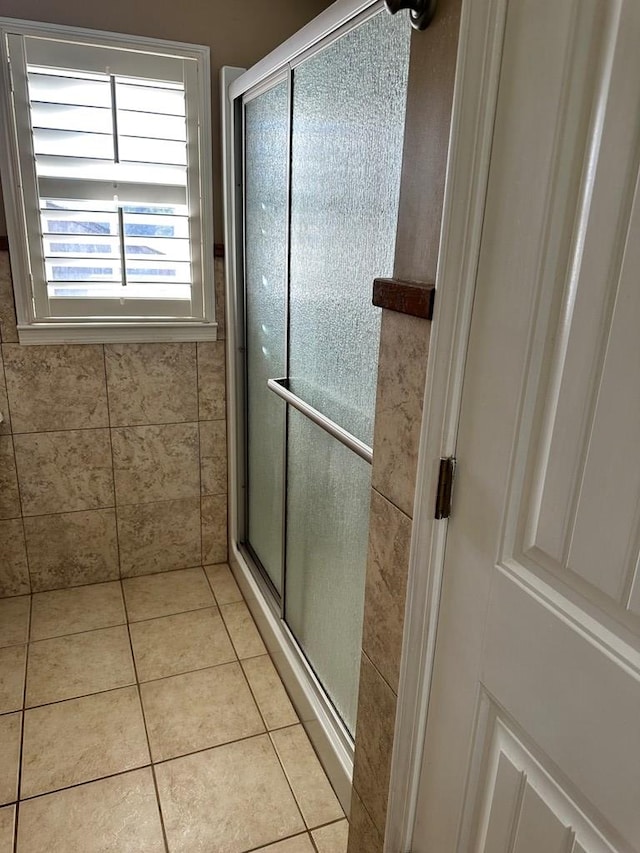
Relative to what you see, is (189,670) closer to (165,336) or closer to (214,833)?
(214,833)

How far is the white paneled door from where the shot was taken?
0.58m

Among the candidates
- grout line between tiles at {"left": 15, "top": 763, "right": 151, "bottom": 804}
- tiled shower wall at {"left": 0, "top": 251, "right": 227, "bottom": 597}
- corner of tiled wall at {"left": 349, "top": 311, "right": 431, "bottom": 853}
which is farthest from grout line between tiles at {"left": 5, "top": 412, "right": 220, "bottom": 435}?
corner of tiled wall at {"left": 349, "top": 311, "right": 431, "bottom": 853}

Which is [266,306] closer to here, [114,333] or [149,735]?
[114,333]

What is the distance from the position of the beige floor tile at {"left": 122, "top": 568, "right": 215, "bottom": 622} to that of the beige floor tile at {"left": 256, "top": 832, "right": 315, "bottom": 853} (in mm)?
977

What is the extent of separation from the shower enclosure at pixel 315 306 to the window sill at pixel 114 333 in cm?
15

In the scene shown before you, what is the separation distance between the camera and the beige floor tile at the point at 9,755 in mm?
1484

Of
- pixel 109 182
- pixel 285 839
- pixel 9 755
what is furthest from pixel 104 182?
pixel 285 839

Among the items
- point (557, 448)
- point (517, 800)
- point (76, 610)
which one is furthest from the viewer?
point (76, 610)

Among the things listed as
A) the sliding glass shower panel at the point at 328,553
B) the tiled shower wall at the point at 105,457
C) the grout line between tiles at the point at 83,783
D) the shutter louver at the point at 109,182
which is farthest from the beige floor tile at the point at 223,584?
the shutter louver at the point at 109,182

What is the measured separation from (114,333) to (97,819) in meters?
1.46

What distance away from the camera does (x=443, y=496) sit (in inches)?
33.4

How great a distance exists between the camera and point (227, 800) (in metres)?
→ 1.48

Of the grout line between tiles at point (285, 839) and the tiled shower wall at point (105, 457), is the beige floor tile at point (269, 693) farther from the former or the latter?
the tiled shower wall at point (105, 457)

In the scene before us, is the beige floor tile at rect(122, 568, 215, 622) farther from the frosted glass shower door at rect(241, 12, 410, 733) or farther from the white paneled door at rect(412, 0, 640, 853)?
the white paneled door at rect(412, 0, 640, 853)
